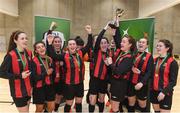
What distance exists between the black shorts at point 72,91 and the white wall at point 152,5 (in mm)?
8061

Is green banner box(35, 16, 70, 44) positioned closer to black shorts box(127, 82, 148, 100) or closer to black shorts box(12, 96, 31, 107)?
black shorts box(12, 96, 31, 107)

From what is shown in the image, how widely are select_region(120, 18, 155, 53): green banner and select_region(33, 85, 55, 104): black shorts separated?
6.27 ft

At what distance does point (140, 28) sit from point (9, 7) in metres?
11.2

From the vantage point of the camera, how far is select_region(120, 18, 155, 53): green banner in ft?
14.2

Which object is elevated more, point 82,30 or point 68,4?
point 68,4

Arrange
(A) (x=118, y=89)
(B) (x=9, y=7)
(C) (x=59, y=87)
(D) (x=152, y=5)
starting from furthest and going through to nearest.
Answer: (B) (x=9, y=7)
(D) (x=152, y=5)
(C) (x=59, y=87)
(A) (x=118, y=89)

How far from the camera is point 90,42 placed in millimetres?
4195

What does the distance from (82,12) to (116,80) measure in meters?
12.2

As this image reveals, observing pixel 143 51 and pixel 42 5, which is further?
pixel 42 5

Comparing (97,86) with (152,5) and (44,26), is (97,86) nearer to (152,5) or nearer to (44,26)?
(44,26)

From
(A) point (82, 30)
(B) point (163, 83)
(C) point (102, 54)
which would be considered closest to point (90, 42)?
(C) point (102, 54)

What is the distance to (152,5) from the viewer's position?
43.0 feet

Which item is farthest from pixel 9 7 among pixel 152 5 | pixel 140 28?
pixel 140 28

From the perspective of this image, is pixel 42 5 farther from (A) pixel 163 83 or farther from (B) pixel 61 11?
(A) pixel 163 83
